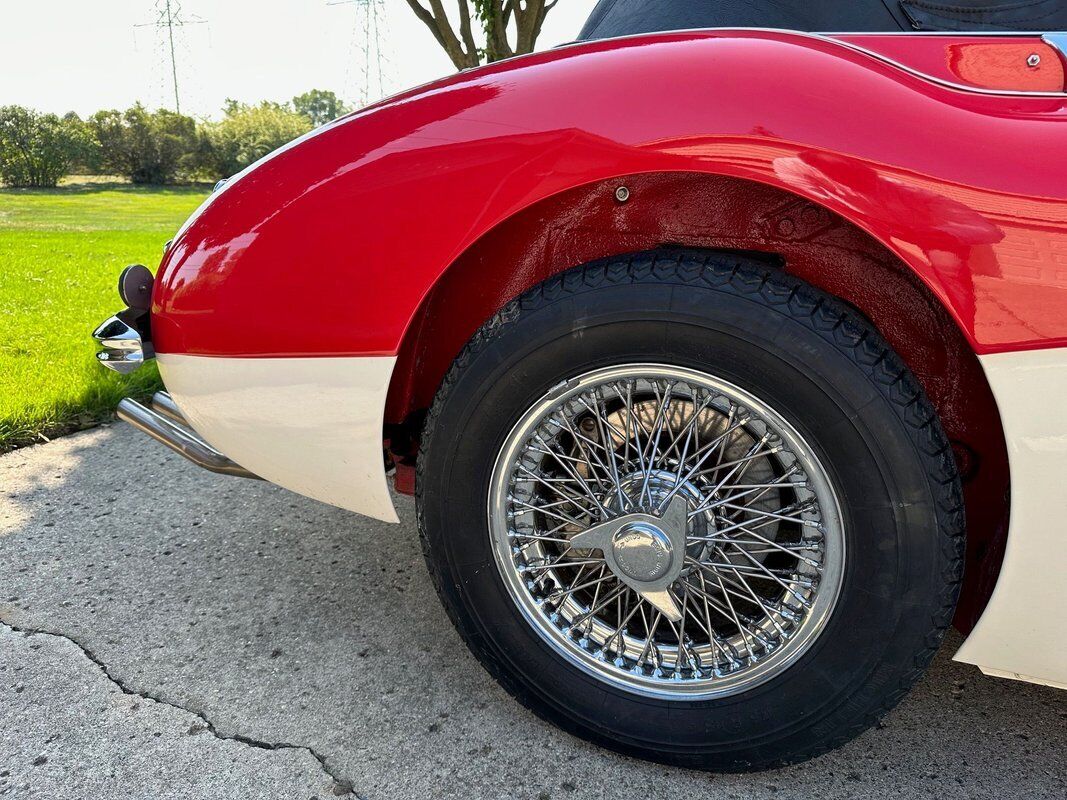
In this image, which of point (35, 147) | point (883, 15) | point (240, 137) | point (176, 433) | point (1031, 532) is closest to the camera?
point (1031, 532)

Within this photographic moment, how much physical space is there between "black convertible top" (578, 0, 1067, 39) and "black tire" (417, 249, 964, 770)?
0.86 meters

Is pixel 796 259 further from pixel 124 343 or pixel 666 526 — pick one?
pixel 124 343

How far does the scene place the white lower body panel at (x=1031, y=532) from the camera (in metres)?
1.33

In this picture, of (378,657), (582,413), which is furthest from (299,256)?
(378,657)

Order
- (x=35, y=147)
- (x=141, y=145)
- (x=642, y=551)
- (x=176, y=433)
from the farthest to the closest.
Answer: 1. (x=141, y=145)
2. (x=35, y=147)
3. (x=176, y=433)
4. (x=642, y=551)

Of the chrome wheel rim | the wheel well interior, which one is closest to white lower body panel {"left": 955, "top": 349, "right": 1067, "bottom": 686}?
the wheel well interior

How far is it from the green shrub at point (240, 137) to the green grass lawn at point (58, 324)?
21.2m

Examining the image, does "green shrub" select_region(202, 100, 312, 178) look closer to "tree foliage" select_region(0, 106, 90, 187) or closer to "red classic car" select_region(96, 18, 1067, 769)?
"tree foliage" select_region(0, 106, 90, 187)

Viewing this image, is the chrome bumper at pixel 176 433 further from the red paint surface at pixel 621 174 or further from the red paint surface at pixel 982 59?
the red paint surface at pixel 982 59

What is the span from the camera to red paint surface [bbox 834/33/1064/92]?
58.4 inches

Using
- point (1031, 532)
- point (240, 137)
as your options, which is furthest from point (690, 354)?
point (240, 137)

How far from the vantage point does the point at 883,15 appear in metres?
2.03

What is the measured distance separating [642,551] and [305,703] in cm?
91

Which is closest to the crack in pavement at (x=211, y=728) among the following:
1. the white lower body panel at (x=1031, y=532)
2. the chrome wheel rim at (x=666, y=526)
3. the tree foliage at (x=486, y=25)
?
the chrome wheel rim at (x=666, y=526)
